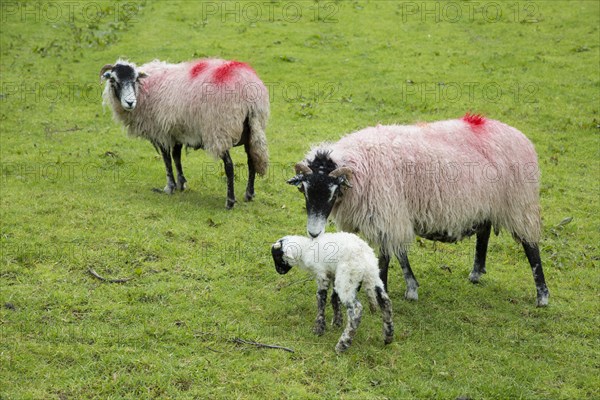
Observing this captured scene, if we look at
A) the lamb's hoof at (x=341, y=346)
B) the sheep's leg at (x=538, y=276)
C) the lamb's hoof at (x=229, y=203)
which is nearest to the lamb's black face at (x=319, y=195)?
the lamb's hoof at (x=341, y=346)

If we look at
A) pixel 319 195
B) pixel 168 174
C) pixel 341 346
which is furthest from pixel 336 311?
pixel 168 174

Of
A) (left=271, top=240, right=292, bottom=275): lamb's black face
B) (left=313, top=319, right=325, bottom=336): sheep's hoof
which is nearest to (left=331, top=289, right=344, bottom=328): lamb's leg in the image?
(left=313, top=319, right=325, bottom=336): sheep's hoof

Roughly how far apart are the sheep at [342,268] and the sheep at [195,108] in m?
4.27

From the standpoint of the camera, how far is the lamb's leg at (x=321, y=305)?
7.10 metres

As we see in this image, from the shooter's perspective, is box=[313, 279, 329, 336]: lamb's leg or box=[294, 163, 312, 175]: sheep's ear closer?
box=[313, 279, 329, 336]: lamb's leg

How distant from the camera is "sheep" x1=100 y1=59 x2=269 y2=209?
10992 millimetres

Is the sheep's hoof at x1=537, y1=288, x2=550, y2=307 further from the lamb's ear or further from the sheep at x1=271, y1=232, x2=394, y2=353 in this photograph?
the lamb's ear

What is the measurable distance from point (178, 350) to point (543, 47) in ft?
54.3

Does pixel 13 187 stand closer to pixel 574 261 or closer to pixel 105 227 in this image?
pixel 105 227

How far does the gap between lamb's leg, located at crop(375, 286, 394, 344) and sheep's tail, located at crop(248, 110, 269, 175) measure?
4999 millimetres

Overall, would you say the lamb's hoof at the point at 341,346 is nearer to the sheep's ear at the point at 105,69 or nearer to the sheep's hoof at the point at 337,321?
the sheep's hoof at the point at 337,321

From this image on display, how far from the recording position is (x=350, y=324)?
Answer: 22.2 ft

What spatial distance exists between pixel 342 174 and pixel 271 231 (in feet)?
10.7

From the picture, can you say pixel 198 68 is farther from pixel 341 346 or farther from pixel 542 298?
pixel 542 298
